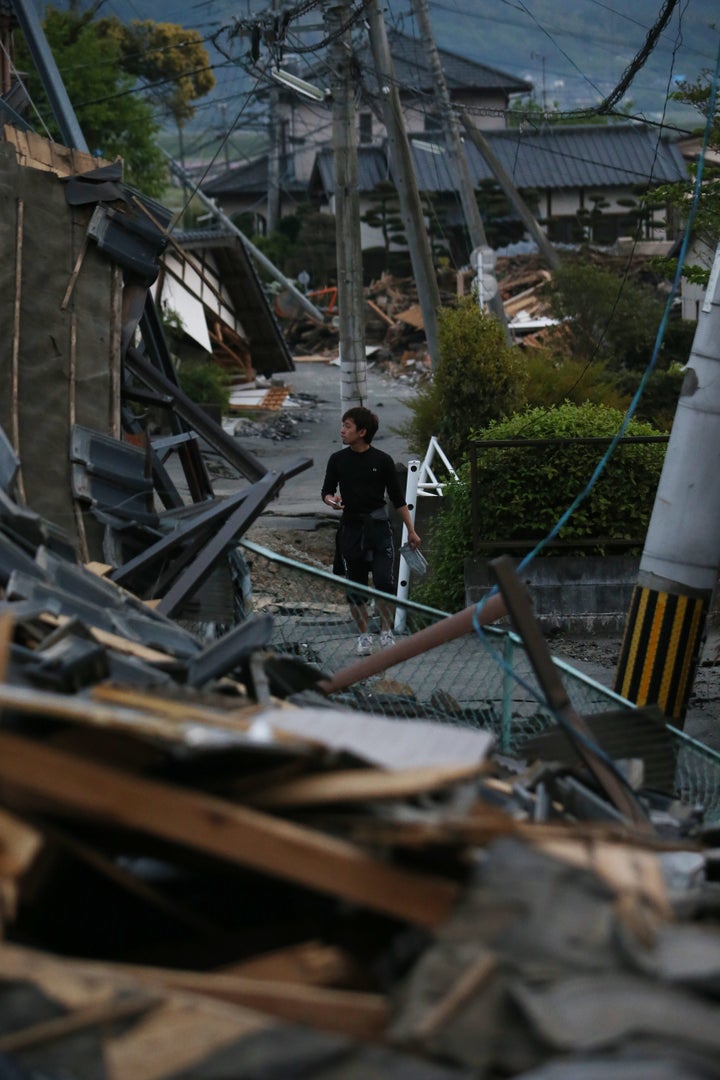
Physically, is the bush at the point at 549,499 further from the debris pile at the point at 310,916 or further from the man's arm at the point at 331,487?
the debris pile at the point at 310,916

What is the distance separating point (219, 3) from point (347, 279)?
74.9 feet

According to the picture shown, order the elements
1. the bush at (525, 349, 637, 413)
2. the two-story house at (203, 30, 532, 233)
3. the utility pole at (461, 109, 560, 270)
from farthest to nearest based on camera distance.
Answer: the two-story house at (203, 30, 532, 233) < the utility pole at (461, 109, 560, 270) < the bush at (525, 349, 637, 413)

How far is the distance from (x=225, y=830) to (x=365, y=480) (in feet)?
23.9

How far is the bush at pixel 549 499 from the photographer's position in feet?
43.4

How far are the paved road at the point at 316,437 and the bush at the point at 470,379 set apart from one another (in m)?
1.44

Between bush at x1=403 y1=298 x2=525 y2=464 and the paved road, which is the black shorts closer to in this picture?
the paved road

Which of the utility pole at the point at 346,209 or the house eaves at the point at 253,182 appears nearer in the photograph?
the utility pole at the point at 346,209

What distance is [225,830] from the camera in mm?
3086

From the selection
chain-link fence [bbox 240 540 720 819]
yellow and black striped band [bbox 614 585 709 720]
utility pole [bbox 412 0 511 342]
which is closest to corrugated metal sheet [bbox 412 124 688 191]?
utility pole [bbox 412 0 511 342]

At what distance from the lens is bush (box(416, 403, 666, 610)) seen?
43.4ft

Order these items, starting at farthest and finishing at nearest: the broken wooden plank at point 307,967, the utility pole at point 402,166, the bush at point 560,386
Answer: the utility pole at point 402,166 < the bush at point 560,386 < the broken wooden plank at point 307,967

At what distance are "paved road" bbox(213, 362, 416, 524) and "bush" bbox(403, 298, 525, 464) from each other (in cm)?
144

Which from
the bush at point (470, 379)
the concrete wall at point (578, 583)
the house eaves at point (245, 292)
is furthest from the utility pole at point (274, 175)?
the concrete wall at point (578, 583)

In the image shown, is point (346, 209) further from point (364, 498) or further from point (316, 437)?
point (316, 437)
